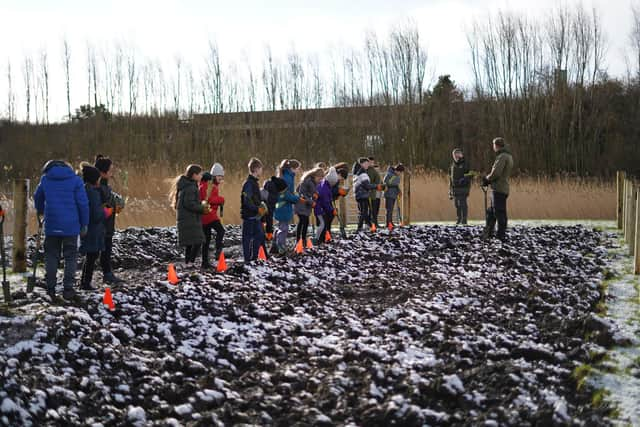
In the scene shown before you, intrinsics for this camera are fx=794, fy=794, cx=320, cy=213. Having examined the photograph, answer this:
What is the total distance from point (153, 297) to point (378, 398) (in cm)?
447

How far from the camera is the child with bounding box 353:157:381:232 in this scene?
19391mm

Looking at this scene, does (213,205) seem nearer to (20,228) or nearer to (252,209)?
(252,209)

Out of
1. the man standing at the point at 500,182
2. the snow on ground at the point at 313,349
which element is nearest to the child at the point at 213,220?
the snow on ground at the point at 313,349

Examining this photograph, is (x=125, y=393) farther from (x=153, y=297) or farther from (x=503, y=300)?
(x=503, y=300)

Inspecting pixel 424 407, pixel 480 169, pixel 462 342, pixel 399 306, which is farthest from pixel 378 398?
pixel 480 169

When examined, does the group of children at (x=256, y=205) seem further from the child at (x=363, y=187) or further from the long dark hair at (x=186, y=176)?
the child at (x=363, y=187)

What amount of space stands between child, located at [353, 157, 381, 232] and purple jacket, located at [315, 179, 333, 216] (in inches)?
120

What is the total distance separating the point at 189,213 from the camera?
12.7 m

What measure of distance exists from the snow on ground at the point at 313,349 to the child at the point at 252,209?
1.08 meters

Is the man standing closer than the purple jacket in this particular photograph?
Yes

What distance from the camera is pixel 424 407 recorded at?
6.09 m

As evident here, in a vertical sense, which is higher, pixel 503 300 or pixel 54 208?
pixel 54 208

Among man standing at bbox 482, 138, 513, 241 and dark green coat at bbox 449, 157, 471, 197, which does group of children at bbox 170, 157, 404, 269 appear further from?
dark green coat at bbox 449, 157, 471, 197

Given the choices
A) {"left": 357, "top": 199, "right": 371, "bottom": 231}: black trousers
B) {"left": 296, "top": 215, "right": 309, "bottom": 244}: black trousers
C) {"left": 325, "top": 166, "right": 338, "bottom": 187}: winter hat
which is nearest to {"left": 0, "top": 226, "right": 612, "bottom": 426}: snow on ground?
{"left": 296, "top": 215, "right": 309, "bottom": 244}: black trousers
